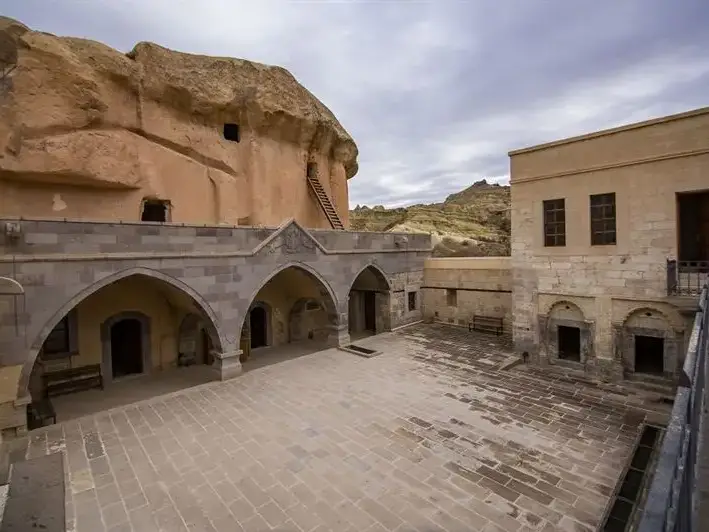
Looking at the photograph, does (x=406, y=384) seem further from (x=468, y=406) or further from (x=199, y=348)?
(x=199, y=348)

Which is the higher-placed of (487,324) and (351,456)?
(487,324)

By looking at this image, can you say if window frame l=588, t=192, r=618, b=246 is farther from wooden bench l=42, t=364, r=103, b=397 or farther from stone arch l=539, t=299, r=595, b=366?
wooden bench l=42, t=364, r=103, b=397

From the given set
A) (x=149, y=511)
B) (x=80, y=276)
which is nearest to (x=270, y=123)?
(x=80, y=276)

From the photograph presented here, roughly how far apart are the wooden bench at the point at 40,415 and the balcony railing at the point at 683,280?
1554 centimetres

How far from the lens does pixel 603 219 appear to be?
11.4 metres

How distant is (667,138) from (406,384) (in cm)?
961

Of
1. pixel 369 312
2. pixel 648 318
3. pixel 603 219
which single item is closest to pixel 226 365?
pixel 369 312

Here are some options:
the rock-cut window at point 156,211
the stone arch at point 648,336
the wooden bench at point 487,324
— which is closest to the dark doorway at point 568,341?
the stone arch at point 648,336

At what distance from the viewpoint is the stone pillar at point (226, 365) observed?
1118 centimetres

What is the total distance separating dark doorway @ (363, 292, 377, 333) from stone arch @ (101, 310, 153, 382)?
946 centimetres

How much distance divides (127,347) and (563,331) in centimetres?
1435

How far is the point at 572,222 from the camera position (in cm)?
1189

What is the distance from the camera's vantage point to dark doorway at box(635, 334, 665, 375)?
1116 centimetres

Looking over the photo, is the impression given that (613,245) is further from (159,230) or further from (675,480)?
(159,230)
